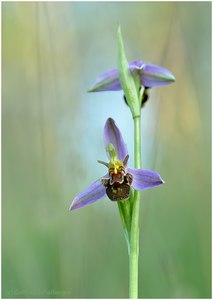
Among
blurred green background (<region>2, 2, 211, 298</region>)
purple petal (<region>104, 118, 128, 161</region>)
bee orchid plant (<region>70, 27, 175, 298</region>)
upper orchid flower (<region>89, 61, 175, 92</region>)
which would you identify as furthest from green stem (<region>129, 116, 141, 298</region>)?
blurred green background (<region>2, 2, 211, 298</region>)

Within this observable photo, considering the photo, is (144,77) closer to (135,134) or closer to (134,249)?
(135,134)

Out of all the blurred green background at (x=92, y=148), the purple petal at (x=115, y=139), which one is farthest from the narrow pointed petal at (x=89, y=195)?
the blurred green background at (x=92, y=148)

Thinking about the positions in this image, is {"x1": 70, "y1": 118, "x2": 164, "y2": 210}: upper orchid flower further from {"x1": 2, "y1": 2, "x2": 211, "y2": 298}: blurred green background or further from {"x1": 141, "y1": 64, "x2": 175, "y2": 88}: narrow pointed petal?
{"x1": 2, "y1": 2, "x2": 211, "y2": 298}: blurred green background

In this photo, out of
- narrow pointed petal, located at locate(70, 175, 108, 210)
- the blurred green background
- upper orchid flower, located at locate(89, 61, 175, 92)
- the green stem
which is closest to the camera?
the green stem

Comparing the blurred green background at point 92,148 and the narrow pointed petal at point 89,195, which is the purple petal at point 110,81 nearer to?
the narrow pointed petal at point 89,195

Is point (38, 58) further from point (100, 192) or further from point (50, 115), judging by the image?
point (100, 192)

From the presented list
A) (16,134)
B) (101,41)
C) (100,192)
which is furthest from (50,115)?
(100,192)

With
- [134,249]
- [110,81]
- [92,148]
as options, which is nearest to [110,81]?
[110,81]
